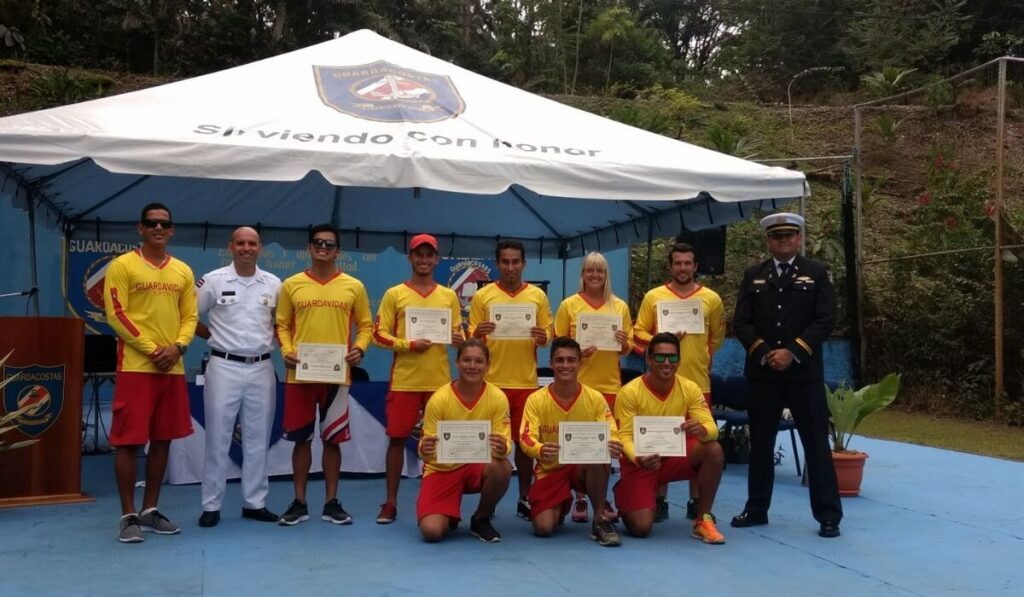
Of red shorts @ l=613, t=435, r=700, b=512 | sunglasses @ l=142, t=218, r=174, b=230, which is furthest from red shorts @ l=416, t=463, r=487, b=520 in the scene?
sunglasses @ l=142, t=218, r=174, b=230

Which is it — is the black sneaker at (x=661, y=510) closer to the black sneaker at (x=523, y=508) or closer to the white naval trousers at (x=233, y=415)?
the black sneaker at (x=523, y=508)

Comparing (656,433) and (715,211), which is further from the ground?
(715,211)

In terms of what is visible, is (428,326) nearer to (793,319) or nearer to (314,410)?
(314,410)

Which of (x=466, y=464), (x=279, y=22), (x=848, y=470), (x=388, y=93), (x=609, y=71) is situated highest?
(x=279, y=22)

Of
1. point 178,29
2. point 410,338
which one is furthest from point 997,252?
point 178,29

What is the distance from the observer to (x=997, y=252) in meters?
10.5

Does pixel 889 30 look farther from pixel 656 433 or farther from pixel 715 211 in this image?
pixel 656 433

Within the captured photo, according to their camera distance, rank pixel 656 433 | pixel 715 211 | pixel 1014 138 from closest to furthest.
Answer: pixel 656 433, pixel 715 211, pixel 1014 138

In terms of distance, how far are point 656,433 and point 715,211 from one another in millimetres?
2746

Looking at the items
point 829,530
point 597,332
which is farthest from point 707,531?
point 597,332

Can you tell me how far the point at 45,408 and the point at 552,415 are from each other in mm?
3266

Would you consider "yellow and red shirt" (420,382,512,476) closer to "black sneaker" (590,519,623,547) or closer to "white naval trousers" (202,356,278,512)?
"black sneaker" (590,519,623,547)

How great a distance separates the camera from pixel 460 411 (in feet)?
17.7

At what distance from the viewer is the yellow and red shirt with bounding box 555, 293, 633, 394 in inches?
242
